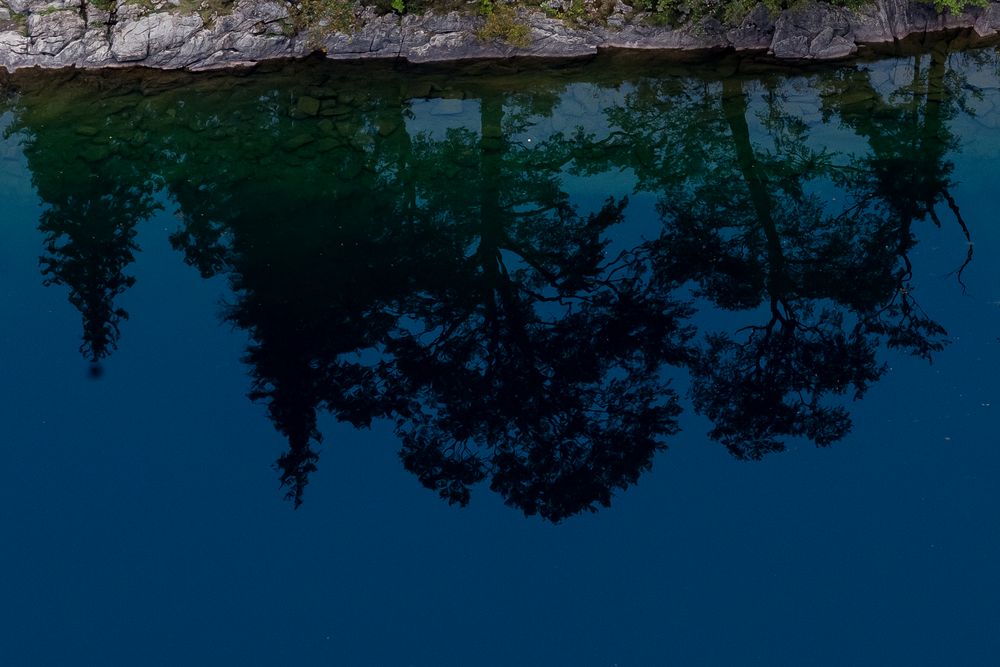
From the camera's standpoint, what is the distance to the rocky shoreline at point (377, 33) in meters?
21.6

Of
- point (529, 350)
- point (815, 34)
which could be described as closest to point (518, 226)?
point (529, 350)

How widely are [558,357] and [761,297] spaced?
3.46m

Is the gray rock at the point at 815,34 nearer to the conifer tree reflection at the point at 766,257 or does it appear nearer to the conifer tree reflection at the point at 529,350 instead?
the conifer tree reflection at the point at 766,257

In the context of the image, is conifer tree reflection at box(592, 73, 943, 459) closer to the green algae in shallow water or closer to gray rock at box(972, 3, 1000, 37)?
the green algae in shallow water

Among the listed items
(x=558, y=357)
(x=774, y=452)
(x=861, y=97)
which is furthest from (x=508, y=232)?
(x=861, y=97)

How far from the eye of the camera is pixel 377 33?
72.2 feet

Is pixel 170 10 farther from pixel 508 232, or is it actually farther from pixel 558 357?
pixel 558 357

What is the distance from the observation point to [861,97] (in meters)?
20.7

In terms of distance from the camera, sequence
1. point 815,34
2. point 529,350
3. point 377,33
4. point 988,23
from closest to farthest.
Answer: point 529,350
point 815,34
point 988,23
point 377,33

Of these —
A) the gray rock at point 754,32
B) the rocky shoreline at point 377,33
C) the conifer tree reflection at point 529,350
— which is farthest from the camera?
the rocky shoreline at point 377,33

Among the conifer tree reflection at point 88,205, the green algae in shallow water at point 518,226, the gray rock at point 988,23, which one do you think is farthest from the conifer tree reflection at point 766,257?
the conifer tree reflection at point 88,205

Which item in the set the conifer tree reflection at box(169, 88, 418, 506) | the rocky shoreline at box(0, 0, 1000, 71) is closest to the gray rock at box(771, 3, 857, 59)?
the rocky shoreline at box(0, 0, 1000, 71)

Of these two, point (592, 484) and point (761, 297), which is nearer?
point (592, 484)

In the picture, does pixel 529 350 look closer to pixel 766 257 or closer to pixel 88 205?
pixel 766 257
